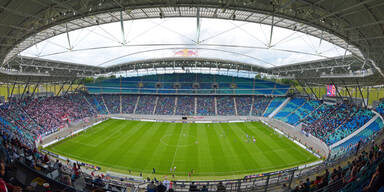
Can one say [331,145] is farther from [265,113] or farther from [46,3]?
[46,3]

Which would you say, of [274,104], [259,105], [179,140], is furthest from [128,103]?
[274,104]

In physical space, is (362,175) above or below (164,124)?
above

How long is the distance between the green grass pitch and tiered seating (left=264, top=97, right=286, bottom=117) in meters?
10.5

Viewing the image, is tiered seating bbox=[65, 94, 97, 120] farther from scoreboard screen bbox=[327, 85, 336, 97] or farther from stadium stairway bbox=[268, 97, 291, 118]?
scoreboard screen bbox=[327, 85, 336, 97]

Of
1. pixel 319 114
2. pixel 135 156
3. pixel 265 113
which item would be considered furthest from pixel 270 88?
pixel 135 156

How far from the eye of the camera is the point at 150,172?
58.7 feet

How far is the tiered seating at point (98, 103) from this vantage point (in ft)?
144

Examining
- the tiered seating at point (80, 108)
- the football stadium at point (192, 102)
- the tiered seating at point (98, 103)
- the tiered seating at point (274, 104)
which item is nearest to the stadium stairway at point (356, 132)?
the football stadium at point (192, 102)

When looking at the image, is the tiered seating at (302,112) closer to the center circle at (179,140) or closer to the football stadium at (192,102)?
the football stadium at (192,102)

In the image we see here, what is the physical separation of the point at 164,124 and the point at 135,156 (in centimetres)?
1578

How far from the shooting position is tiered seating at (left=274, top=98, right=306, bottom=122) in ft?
129

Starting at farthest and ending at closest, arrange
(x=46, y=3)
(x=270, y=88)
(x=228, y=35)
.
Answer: (x=270, y=88) < (x=228, y=35) < (x=46, y=3)

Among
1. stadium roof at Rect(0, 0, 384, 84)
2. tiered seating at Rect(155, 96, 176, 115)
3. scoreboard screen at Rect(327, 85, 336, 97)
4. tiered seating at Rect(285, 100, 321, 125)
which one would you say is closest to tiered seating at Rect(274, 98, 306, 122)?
tiered seating at Rect(285, 100, 321, 125)

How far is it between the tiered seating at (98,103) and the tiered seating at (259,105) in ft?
131
